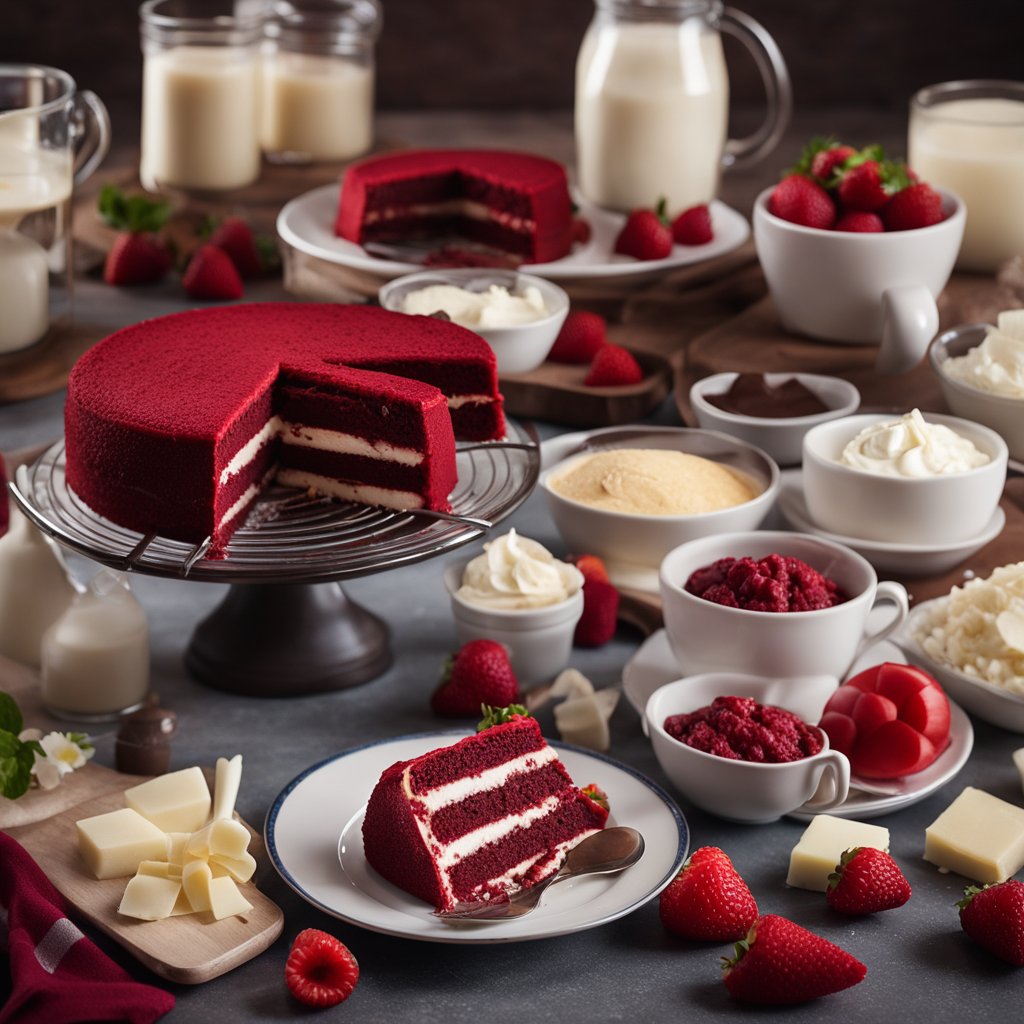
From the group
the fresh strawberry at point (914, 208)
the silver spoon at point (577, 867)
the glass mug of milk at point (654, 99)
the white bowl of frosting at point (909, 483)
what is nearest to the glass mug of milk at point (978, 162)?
the fresh strawberry at point (914, 208)

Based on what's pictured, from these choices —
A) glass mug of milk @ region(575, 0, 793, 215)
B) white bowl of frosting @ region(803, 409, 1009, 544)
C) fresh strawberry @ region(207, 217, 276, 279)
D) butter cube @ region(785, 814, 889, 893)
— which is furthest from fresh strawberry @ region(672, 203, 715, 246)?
butter cube @ region(785, 814, 889, 893)

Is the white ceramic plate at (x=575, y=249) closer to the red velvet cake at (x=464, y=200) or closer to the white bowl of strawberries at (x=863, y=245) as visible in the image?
the red velvet cake at (x=464, y=200)

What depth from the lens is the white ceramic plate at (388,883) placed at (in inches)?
67.5

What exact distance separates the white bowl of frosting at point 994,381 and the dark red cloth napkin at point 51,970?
1.73 m

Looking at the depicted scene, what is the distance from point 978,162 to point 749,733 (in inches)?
73.7

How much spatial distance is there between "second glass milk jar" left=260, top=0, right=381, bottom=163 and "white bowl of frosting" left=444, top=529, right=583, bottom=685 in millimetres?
2197

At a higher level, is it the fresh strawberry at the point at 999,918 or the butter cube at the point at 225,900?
the fresh strawberry at the point at 999,918

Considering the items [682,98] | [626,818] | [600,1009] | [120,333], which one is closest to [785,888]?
[626,818]

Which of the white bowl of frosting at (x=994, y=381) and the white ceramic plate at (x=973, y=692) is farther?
the white bowl of frosting at (x=994, y=381)

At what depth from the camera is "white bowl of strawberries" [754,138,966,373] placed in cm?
297

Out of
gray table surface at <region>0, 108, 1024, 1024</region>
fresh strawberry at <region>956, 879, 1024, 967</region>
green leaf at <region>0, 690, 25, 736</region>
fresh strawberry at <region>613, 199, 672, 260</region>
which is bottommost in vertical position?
gray table surface at <region>0, 108, 1024, 1024</region>

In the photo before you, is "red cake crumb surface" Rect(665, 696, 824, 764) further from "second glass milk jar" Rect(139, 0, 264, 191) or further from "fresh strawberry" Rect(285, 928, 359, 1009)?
"second glass milk jar" Rect(139, 0, 264, 191)

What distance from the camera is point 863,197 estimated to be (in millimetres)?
3039

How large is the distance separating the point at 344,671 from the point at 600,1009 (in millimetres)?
821
